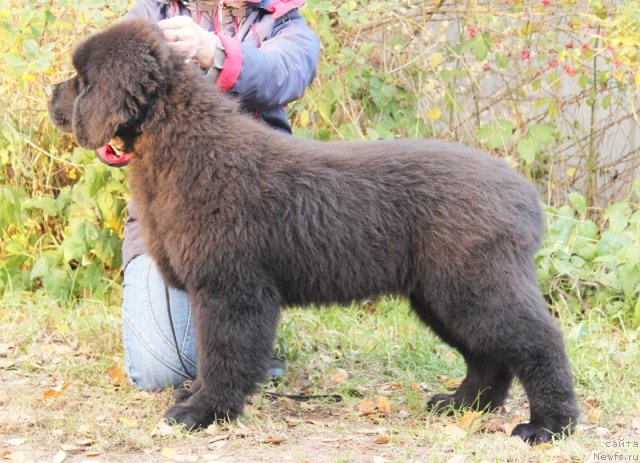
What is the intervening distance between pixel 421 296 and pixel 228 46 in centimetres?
124

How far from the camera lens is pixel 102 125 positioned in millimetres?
3172

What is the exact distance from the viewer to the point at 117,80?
314 cm

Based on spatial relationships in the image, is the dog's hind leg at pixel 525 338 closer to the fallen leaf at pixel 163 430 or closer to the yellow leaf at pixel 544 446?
the yellow leaf at pixel 544 446

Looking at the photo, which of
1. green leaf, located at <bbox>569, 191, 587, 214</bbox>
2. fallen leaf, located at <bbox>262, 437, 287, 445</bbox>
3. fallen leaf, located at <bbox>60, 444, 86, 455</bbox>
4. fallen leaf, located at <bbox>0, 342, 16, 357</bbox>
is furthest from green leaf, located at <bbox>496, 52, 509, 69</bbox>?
fallen leaf, located at <bbox>60, 444, 86, 455</bbox>

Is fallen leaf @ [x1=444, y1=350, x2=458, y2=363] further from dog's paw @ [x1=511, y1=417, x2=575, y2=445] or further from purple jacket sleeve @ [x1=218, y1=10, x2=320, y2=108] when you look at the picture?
purple jacket sleeve @ [x1=218, y1=10, x2=320, y2=108]

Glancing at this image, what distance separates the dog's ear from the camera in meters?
3.15

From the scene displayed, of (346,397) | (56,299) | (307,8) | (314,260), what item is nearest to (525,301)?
(314,260)

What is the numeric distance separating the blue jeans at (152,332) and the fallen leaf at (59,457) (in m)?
0.87

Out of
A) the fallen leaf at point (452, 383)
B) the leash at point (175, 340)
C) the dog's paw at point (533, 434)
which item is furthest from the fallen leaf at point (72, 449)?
the fallen leaf at point (452, 383)

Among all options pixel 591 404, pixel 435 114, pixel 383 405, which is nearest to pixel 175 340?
pixel 383 405

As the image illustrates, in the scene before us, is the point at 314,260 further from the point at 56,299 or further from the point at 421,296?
the point at 56,299

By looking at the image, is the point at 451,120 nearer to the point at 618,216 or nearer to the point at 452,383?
the point at 618,216

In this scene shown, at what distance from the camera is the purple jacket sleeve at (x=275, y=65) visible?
3.58 m

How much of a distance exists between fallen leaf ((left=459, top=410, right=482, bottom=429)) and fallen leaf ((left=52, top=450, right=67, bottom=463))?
4.86ft
